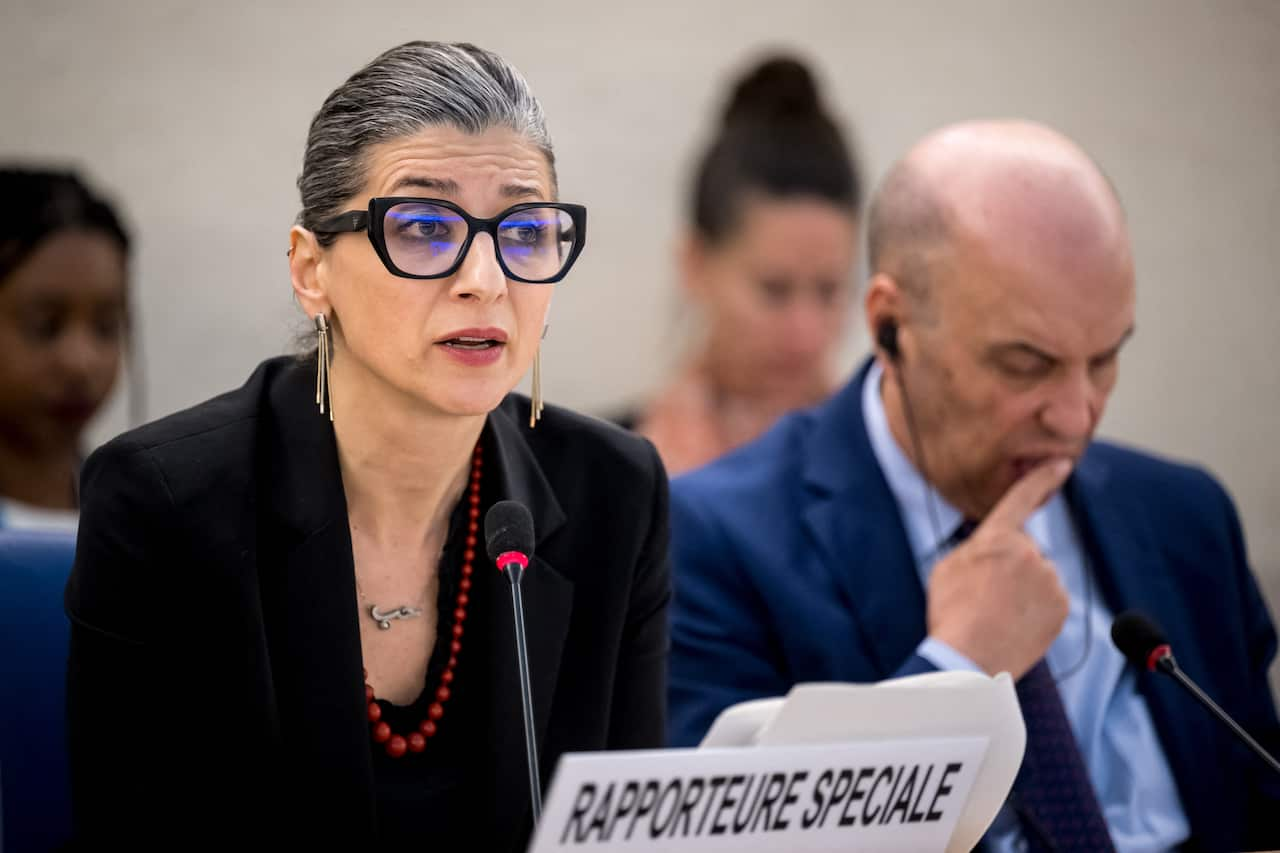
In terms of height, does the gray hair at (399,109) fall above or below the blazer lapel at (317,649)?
above

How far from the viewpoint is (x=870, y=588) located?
1903mm

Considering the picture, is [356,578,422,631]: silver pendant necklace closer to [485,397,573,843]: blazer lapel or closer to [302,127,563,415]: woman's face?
[485,397,573,843]: blazer lapel

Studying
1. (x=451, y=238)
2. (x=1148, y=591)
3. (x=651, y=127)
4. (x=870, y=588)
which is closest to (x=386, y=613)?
(x=451, y=238)

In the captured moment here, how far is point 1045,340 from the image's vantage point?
1859mm

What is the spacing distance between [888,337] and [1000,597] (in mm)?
417

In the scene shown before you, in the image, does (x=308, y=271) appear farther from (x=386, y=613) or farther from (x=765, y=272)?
(x=765, y=272)

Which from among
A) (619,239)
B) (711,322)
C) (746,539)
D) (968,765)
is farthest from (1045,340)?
(619,239)

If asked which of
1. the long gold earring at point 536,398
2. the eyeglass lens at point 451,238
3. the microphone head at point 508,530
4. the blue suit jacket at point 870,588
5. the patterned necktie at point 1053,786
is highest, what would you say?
the eyeglass lens at point 451,238

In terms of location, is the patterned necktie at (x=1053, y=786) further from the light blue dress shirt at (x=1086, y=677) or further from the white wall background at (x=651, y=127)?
the white wall background at (x=651, y=127)

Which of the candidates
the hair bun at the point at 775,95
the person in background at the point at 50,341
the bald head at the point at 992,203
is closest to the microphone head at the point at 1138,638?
the bald head at the point at 992,203

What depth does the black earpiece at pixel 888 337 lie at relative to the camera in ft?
6.64

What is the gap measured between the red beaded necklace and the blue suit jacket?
0.45 meters

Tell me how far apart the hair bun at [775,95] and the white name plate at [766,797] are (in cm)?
249

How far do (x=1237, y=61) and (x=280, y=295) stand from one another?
2726mm
